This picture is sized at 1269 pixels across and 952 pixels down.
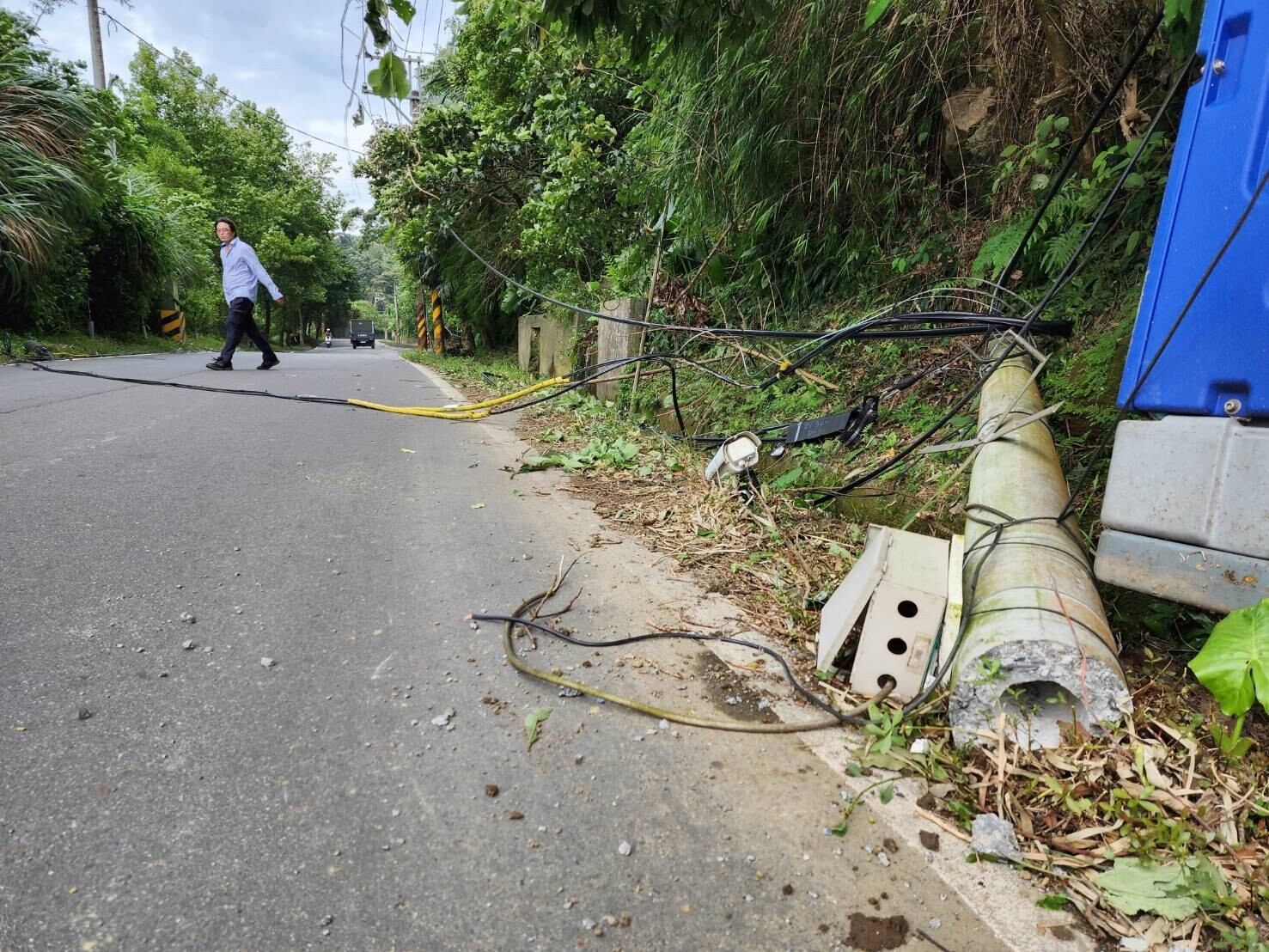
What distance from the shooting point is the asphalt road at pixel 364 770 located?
1260 mm

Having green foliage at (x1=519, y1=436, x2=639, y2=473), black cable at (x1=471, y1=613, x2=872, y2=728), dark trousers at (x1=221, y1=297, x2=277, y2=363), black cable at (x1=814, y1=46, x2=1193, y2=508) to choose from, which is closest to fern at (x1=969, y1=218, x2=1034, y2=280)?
black cable at (x1=814, y1=46, x2=1193, y2=508)

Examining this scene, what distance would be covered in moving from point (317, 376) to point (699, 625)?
8836mm

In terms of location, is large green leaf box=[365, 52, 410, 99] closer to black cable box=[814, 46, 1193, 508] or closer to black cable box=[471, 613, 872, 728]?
black cable box=[471, 613, 872, 728]

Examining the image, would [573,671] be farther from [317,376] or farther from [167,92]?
[167,92]

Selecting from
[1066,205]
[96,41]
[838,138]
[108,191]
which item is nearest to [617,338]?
[838,138]

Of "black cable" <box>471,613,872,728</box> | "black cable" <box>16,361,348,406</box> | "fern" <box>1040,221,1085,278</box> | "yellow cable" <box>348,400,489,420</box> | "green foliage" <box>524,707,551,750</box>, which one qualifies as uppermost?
"fern" <box>1040,221,1085,278</box>

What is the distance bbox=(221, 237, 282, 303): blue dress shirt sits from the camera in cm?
862

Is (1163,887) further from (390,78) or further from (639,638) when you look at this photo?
(390,78)

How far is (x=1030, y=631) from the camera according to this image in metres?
1.63

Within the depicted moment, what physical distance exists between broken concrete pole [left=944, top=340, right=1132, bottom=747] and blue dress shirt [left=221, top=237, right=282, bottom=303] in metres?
8.84

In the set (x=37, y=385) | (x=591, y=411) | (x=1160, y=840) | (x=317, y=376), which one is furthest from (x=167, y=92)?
(x=1160, y=840)

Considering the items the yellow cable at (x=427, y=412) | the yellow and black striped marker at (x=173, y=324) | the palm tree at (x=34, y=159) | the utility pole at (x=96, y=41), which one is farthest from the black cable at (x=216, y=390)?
the utility pole at (x=96, y=41)

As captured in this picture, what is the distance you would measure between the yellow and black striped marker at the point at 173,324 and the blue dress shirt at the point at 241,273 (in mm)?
11113

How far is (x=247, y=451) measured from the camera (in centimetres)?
425
